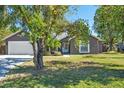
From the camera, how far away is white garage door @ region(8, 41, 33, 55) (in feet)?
154

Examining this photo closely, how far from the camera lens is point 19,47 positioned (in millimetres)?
47125

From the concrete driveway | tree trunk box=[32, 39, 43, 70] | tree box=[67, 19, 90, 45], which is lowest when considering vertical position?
the concrete driveway

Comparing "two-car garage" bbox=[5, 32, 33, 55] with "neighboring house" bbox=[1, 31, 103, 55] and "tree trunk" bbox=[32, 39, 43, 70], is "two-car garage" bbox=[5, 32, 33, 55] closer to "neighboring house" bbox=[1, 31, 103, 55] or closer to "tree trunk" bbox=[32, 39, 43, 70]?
"neighboring house" bbox=[1, 31, 103, 55]

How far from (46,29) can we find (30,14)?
6.03ft

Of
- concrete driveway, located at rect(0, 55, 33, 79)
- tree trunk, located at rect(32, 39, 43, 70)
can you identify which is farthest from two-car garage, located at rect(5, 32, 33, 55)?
tree trunk, located at rect(32, 39, 43, 70)

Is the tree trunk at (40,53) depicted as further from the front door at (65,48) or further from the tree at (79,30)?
the front door at (65,48)

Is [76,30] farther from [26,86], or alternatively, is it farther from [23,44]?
[23,44]

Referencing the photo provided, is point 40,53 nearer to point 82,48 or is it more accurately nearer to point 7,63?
point 7,63

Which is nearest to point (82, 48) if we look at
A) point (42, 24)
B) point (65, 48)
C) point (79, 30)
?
point (65, 48)

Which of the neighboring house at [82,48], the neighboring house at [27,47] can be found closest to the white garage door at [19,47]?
the neighboring house at [27,47]

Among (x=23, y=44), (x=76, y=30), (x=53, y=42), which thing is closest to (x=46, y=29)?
(x=53, y=42)

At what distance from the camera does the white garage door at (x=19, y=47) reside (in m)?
46.8
